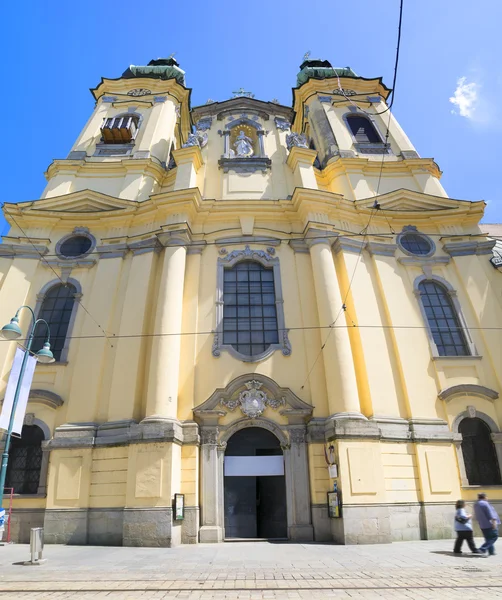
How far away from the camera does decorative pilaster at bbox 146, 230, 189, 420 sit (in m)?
13.0

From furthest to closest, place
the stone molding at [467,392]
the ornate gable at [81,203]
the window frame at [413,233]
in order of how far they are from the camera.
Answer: the ornate gable at [81,203], the window frame at [413,233], the stone molding at [467,392]

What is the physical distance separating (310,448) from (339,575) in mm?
5995

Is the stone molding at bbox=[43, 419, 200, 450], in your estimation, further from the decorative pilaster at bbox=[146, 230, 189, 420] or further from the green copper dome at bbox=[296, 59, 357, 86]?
the green copper dome at bbox=[296, 59, 357, 86]

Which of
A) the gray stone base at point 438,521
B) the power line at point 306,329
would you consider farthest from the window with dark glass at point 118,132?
the gray stone base at point 438,521

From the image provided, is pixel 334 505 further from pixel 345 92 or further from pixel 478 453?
pixel 345 92

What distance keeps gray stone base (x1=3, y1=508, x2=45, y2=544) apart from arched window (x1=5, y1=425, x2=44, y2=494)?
0.59m

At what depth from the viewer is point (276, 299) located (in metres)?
16.1

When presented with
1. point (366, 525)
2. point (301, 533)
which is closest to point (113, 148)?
point (301, 533)

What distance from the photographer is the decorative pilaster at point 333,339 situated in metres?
13.2

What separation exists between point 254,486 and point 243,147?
16.4 meters

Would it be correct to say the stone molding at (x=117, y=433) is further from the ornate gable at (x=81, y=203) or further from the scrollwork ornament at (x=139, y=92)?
the scrollwork ornament at (x=139, y=92)

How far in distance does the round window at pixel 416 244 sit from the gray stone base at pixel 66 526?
15594 millimetres

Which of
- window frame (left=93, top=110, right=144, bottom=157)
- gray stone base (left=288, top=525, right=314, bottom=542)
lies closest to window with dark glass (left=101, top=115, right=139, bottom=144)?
window frame (left=93, top=110, right=144, bottom=157)

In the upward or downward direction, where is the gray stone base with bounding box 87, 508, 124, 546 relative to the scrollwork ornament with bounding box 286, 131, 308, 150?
downward
